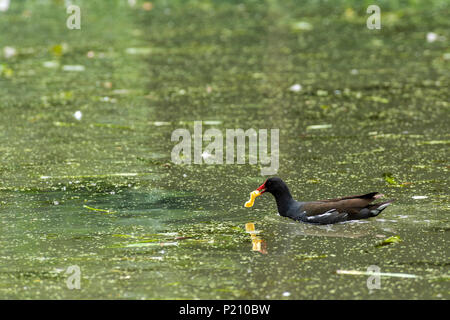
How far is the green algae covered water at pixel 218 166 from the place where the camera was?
4.76 metres

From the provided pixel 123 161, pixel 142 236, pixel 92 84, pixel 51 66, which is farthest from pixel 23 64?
pixel 142 236

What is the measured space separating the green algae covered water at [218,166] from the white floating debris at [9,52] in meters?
0.09

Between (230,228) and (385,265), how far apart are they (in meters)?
1.14

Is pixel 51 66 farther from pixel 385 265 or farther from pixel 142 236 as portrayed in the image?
pixel 385 265

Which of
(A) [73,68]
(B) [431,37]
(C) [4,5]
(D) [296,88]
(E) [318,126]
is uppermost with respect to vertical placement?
(C) [4,5]

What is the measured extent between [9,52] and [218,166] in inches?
256

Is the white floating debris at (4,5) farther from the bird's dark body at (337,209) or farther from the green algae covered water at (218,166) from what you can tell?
the bird's dark body at (337,209)

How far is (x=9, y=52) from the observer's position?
12594 mm

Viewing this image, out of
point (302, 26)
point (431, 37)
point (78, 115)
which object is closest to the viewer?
point (78, 115)

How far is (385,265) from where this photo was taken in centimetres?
480

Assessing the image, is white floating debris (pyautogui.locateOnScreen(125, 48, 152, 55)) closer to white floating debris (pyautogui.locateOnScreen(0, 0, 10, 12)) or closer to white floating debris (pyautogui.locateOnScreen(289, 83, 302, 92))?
white floating debris (pyautogui.locateOnScreen(289, 83, 302, 92))
